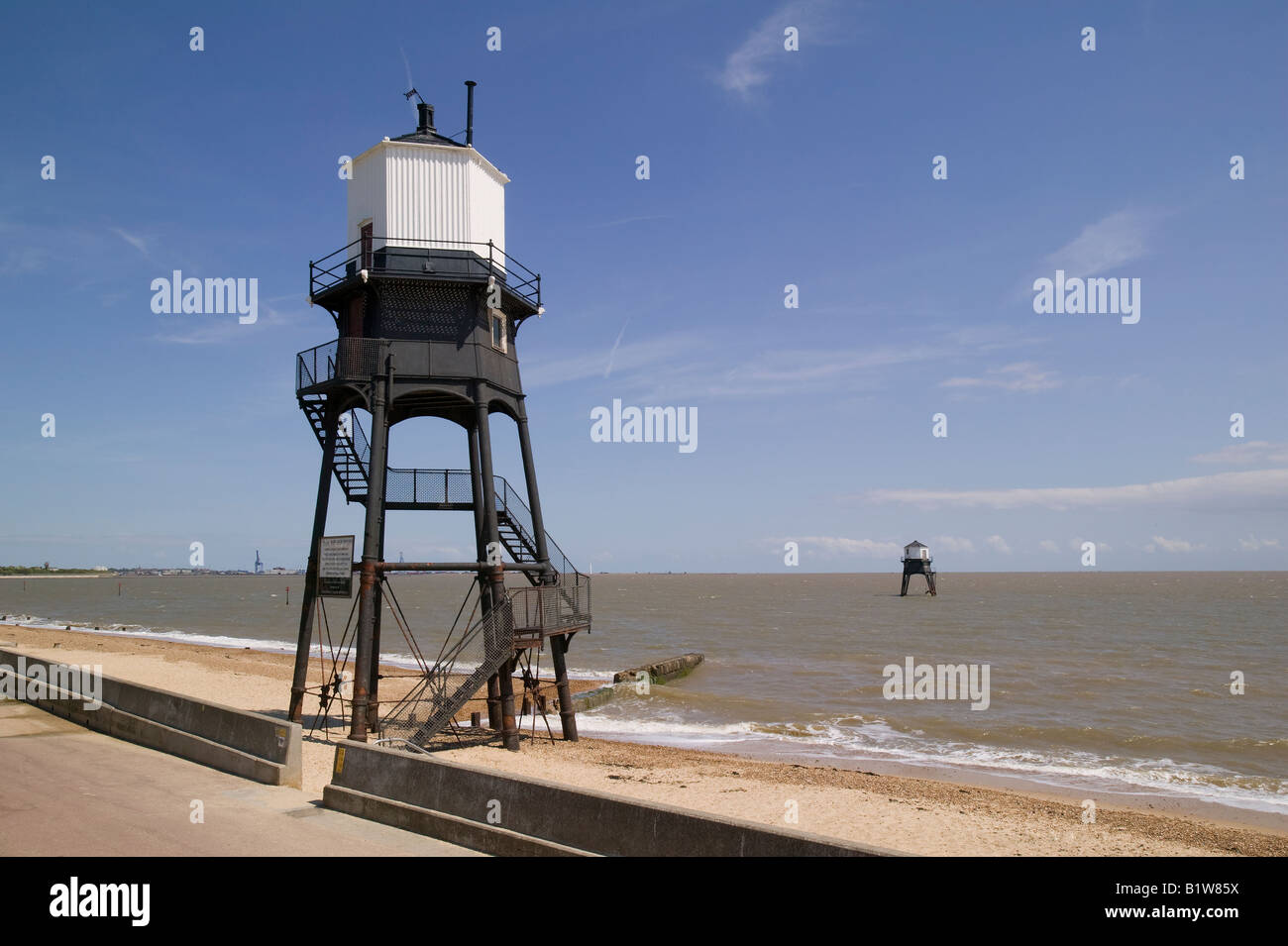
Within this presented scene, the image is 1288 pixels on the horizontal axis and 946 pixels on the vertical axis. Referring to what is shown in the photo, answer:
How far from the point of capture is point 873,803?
16.9 m

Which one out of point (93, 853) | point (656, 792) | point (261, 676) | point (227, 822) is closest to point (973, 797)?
point (656, 792)

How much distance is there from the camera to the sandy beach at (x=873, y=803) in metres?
14.4

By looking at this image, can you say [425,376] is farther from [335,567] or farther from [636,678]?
[636,678]

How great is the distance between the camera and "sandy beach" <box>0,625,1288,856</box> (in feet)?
47.1

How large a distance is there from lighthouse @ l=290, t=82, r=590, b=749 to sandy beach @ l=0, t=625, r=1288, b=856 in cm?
238

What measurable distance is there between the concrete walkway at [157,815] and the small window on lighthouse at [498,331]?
35.9ft

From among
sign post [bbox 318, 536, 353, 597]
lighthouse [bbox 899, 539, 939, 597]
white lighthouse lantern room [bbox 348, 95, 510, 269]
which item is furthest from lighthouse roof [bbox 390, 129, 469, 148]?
lighthouse [bbox 899, 539, 939, 597]

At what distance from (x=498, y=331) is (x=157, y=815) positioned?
1315 cm

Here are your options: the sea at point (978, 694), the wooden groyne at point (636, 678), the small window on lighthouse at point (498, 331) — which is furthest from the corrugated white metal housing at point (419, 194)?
the wooden groyne at point (636, 678)

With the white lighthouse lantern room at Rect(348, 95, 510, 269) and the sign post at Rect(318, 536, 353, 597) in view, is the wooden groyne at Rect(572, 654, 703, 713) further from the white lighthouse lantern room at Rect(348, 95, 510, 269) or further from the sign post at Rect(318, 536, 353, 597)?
the white lighthouse lantern room at Rect(348, 95, 510, 269)

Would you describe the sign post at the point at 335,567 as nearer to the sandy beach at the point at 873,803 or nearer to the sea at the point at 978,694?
the sandy beach at the point at 873,803
